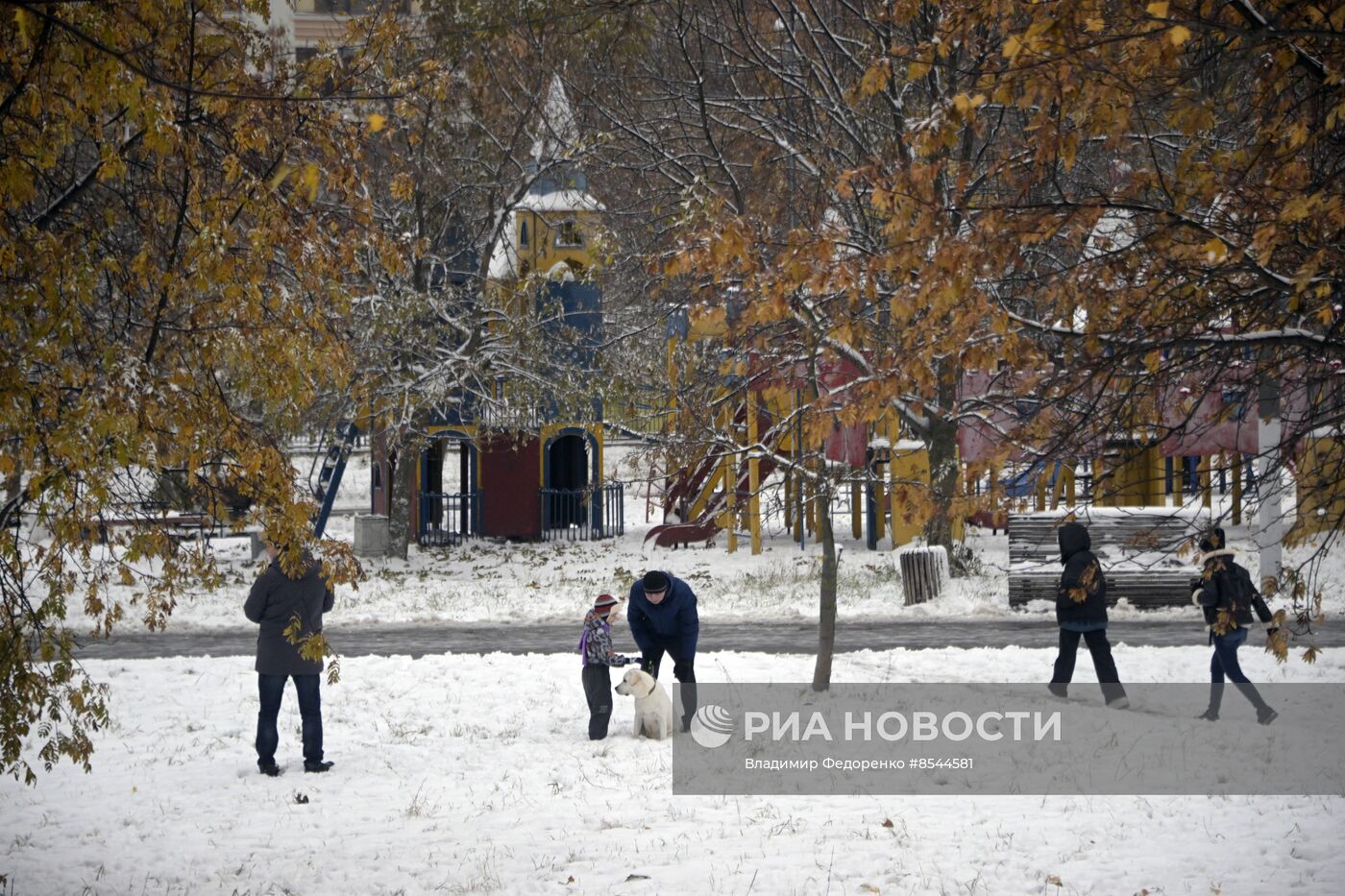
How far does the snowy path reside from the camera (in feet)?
47.0

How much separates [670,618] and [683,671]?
0.44 metres

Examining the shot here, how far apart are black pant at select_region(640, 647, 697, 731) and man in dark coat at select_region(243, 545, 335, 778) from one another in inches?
96.3

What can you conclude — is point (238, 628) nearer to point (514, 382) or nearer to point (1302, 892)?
point (514, 382)

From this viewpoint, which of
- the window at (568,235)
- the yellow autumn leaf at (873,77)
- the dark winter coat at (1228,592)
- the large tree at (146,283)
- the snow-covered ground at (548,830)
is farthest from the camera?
the window at (568,235)

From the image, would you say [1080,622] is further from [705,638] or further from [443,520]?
[443,520]

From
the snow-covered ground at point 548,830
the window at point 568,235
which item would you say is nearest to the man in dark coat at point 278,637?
the snow-covered ground at point 548,830

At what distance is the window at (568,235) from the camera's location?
23984mm

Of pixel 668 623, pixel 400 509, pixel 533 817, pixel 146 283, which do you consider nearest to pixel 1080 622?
pixel 668 623

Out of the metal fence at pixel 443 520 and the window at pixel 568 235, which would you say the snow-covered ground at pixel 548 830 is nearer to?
the window at pixel 568 235

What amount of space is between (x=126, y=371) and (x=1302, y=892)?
5885mm

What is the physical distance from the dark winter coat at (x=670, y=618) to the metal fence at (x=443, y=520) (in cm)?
1793

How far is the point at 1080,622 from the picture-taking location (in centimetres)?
Answer: 1009

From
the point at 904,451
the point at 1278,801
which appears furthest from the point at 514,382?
the point at 1278,801

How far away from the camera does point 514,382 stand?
910 inches
